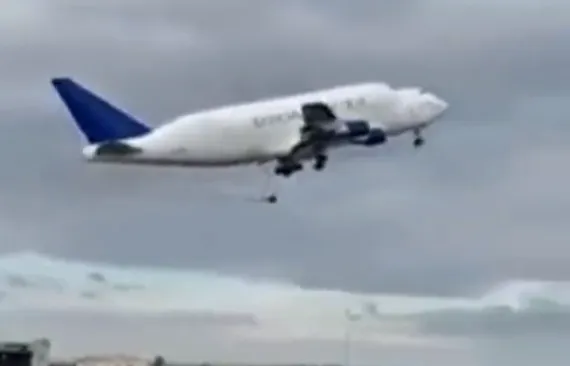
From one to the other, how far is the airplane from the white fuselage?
2.9 inches

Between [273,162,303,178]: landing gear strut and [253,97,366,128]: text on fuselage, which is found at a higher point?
[253,97,366,128]: text on fuselage

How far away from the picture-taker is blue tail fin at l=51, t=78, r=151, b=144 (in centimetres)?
17850

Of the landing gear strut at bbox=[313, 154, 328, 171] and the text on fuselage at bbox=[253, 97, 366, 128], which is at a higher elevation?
the text on fuselage at bbox=[253, 97, 366, 128]

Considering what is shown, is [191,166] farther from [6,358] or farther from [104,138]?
[6,358]

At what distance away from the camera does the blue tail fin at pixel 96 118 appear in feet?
586

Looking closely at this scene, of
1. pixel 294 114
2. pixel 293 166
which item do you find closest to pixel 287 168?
pixel 293 166

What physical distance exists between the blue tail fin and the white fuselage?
13.8ft

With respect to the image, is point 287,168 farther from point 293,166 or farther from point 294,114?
point 294,114

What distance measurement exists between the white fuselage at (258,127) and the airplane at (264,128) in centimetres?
7

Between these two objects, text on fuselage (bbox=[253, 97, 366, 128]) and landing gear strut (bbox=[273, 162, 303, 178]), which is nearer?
landing gear strut (bbox=[273, 162, 303, 178])

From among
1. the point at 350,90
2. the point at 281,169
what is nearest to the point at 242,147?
the point at 281,169

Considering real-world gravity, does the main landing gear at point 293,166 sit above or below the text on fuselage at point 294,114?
below

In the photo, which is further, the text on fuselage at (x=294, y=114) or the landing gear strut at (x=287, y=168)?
the text on fuselage at (x=294, y=114)

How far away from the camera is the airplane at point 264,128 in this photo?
561ft
